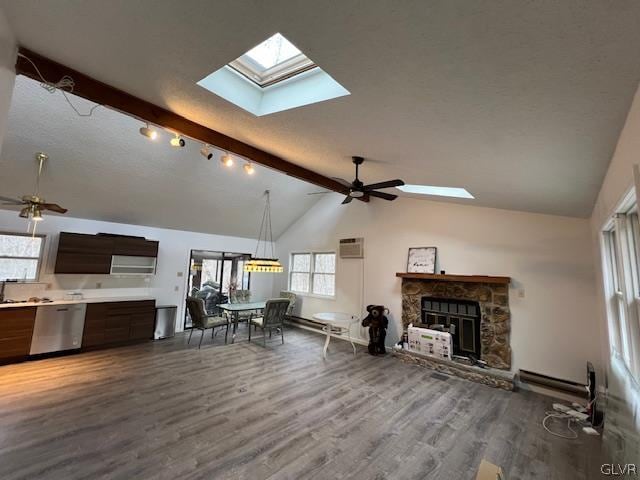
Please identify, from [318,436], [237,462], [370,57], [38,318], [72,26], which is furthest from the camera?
[38,318]

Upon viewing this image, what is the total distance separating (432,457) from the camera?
2.38 metres

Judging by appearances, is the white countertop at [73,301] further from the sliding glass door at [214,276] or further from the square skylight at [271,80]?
the square skylight at [271,80]

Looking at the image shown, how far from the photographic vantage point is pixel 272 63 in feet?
7.06

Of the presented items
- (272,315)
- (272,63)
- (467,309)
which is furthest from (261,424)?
(467,309)

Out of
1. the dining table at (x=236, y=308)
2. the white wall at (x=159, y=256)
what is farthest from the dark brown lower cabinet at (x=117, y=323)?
the dining table at (x=236, y=308)

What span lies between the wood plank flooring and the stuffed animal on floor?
82 centimetres

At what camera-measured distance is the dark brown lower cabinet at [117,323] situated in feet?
16.0

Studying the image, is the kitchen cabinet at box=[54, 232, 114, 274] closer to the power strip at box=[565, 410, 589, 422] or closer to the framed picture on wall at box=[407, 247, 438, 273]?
the framed picture on wall at box=[407, 247, 438, 273]

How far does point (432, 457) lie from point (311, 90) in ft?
10.7

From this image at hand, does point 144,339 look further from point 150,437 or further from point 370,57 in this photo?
point 370,57

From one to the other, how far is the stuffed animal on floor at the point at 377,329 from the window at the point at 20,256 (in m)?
6.23

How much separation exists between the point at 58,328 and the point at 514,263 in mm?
7681

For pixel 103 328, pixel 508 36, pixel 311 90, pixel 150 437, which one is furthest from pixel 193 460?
pixel 103 328

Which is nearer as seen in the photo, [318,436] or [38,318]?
[318,436]
